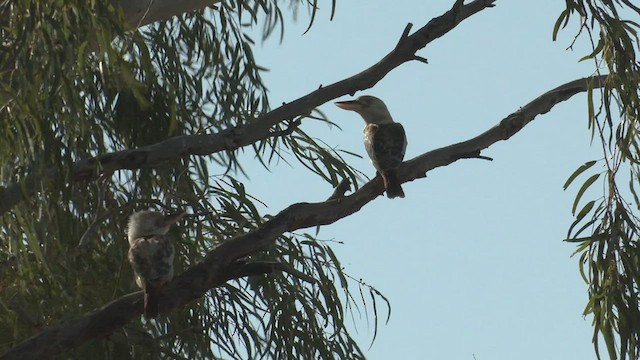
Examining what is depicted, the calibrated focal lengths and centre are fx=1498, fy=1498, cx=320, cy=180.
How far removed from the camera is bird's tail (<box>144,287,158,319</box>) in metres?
4.66

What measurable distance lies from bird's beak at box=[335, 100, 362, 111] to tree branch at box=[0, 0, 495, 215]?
2.61m

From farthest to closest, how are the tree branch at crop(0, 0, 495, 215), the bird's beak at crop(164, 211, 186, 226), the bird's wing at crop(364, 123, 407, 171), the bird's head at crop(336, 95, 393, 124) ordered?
the bird's head at crop(336, 95, 393, 124), the bird's wing at crop(364, 123, 407, 171), the bird's beak at crop(164, 211, 186, 226), the tree branch at crop(0, 0, 495, 215)

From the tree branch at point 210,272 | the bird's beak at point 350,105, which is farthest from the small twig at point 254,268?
the bird's beak at point 350,105

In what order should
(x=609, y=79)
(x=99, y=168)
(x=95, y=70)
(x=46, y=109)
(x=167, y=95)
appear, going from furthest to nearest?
(x=167, y=95), (x=95, y=70), (x=609, y=79), (x=99, y=168), (x=46, y=109)

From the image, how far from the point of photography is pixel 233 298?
525cm

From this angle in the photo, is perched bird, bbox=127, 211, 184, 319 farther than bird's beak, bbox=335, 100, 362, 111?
No

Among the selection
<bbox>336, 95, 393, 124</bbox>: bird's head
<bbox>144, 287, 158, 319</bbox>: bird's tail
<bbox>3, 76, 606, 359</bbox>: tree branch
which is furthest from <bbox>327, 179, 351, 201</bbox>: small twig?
<bbox>336, 95, 393, 124</bbox>: bird's head

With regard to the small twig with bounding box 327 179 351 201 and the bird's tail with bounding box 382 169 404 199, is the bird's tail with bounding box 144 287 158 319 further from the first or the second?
the bird's tail with bounding box 382 169 404 199

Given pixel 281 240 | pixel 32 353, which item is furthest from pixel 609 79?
pixel 32 353

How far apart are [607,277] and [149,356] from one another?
1594 millimetres

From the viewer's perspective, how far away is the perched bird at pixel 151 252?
186 inches

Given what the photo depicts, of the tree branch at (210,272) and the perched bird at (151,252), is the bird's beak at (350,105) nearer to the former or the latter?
the perched bird at (151,252)

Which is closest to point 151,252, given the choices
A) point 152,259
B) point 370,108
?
point 152,259

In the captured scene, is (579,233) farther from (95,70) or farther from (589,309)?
(95,70)
